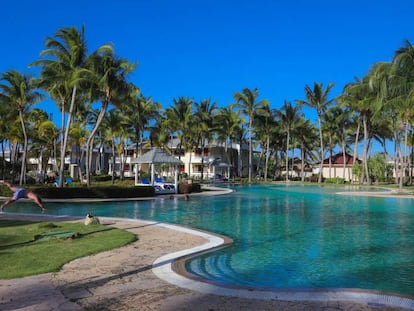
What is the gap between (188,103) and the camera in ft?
177

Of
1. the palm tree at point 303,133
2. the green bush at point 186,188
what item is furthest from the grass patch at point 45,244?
the palm tree at point 303,133

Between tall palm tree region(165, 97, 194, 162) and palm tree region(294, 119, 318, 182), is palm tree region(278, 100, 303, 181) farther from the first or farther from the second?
tall palm tree region(165, 97, 194, 162)

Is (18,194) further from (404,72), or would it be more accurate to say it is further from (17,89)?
(404,72)

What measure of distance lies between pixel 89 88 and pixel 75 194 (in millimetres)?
7634

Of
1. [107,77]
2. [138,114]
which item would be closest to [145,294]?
[107,77]

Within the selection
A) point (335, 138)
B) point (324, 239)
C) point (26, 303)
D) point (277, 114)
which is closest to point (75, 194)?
point (324, 239)

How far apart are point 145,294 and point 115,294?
0.45 meters

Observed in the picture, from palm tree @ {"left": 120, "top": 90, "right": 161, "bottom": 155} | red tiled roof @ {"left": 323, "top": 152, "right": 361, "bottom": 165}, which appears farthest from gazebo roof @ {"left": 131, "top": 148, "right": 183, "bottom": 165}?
red tiled roof @ {"left": 323, "top": 152, "right": 361, "bottom": 165}

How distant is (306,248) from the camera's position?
1113 cm

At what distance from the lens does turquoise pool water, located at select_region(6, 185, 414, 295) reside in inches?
318

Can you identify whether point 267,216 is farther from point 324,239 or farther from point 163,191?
point 163,191

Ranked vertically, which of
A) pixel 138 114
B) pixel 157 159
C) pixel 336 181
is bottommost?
pixel 336 181

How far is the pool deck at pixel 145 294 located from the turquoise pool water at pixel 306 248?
124 centimetres

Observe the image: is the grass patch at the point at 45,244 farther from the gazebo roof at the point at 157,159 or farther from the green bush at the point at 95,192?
the gazebo roof at the point at 157,159
